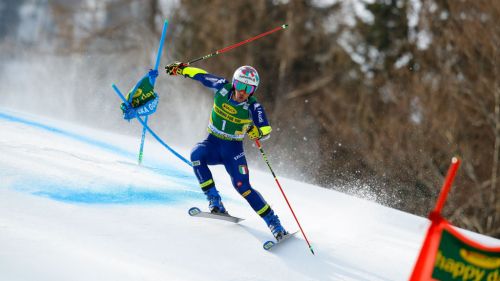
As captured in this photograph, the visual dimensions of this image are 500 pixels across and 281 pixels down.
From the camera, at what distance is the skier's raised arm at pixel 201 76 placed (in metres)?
5.91

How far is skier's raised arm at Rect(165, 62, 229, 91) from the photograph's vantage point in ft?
19.4

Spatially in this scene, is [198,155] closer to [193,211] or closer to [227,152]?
[227,152]

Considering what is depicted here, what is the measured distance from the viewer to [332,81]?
79.2 ft

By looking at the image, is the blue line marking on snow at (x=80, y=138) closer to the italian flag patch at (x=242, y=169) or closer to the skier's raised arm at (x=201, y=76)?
the skier's raised arm at (x=201, y=76)

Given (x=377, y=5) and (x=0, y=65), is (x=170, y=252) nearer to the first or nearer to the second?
(x=377, y=5)

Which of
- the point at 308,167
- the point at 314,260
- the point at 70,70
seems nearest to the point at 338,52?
the point at 308,167

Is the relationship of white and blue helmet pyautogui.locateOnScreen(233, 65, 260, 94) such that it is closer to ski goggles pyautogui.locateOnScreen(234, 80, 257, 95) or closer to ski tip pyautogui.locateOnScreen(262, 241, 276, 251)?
ski goggles pyautogui.locateOnScreen(234, 80, 257, 95)

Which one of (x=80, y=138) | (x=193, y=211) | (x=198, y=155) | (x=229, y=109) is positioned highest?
(x=80, y=138)

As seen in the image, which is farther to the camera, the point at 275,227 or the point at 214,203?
the point at 214,203

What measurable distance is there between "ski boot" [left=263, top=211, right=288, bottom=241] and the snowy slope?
0.11 meters

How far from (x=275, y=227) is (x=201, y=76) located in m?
1.73

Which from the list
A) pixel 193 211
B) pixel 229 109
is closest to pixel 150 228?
pixel 193 211

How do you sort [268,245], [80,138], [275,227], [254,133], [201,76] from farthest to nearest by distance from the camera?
[80,138]
[201,76]
[254,133]
[275,227]
[268,245]

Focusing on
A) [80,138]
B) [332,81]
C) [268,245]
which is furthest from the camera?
[332,81]
